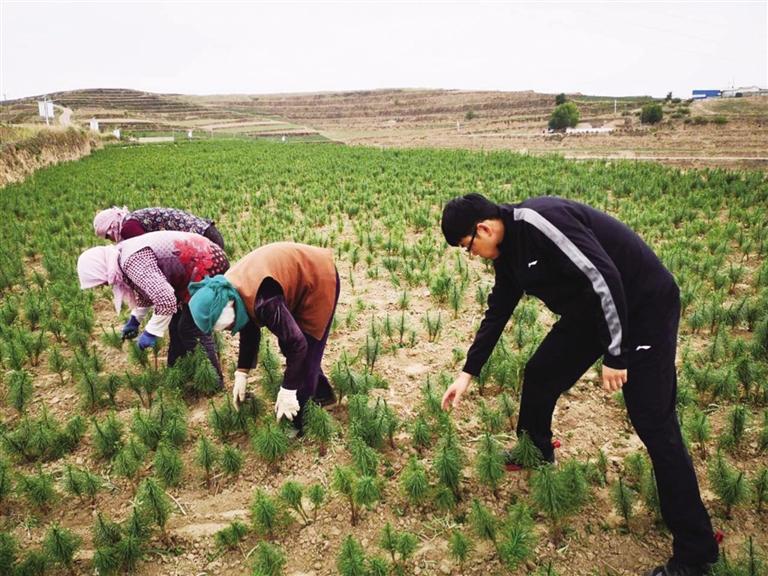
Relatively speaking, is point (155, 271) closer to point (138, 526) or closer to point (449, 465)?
point (138, 526)

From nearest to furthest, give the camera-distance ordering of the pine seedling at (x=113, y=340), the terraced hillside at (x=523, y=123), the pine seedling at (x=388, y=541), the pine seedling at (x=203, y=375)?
the pine seedling at (x=388, y=541) → the pine seedling at (x=203, y=375) → the pine seedling at (x=113, y=340) → the terraced hillside at (x=523, y=123)

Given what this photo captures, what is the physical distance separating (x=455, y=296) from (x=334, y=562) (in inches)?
126

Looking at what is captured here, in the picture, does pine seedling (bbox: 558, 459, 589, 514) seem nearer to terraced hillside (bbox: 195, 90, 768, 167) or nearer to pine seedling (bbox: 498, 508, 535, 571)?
pine seedling (bbox: 498, 508, 535, 571)

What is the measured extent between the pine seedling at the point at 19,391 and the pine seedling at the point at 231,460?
6.17 feet

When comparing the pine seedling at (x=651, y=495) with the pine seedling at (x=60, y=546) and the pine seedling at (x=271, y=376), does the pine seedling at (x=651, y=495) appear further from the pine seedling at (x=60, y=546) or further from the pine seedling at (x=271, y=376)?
the pine seedling at (x=60, y=546)

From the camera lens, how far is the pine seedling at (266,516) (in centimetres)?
249

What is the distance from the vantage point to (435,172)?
1517 centimetres

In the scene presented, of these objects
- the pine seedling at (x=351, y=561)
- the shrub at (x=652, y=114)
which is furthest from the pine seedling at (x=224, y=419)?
the shrub at (x=652, y=114)

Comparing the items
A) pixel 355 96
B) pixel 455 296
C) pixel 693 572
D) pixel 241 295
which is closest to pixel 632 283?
pixel 693 572

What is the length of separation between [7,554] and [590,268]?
9.92ft

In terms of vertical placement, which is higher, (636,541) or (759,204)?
(759,204)

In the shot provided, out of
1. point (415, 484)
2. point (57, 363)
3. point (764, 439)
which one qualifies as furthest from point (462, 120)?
point (415, 484)

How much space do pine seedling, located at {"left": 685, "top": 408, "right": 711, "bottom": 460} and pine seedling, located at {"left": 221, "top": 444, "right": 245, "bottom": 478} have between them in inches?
112

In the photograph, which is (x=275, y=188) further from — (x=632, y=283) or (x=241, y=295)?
(x=632, y=283)
